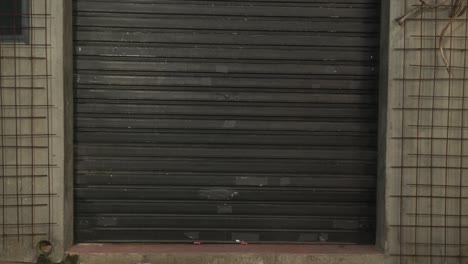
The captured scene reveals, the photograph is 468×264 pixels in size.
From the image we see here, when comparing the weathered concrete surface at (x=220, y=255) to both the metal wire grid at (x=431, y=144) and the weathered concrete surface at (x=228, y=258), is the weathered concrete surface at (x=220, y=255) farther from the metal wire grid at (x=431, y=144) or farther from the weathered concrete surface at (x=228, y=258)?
the metal wire grid at (x=431, y=144)

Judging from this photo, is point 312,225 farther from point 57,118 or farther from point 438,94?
point 57,118

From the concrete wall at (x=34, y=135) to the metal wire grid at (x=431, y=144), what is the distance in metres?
3.19

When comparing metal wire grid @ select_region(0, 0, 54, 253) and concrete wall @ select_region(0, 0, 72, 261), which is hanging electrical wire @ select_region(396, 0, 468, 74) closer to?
concrete wall @ select_region(0, 0, 72, 261)

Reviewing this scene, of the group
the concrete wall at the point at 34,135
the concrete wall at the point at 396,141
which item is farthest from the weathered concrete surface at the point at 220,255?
the concrete wall at the point at 34,135

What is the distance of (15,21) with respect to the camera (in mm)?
5312

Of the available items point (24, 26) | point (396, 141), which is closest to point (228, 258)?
point (396, 141)

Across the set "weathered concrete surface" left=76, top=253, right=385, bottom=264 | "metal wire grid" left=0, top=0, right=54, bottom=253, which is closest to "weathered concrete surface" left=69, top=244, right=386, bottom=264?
"weathered concrete surface" left=76, top=253, right=385, bottom=264

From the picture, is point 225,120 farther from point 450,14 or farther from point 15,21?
point 450,14

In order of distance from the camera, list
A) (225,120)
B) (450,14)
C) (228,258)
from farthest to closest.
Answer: (225,120)
(228,258)
(450,14)

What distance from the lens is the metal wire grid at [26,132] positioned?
17.3ft

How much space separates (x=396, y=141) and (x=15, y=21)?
3784 millimetres

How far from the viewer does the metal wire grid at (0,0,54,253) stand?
529 centimetres

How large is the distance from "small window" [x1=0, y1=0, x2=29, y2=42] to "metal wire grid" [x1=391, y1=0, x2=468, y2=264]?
139 inches

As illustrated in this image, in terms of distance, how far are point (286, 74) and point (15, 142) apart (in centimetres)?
269
